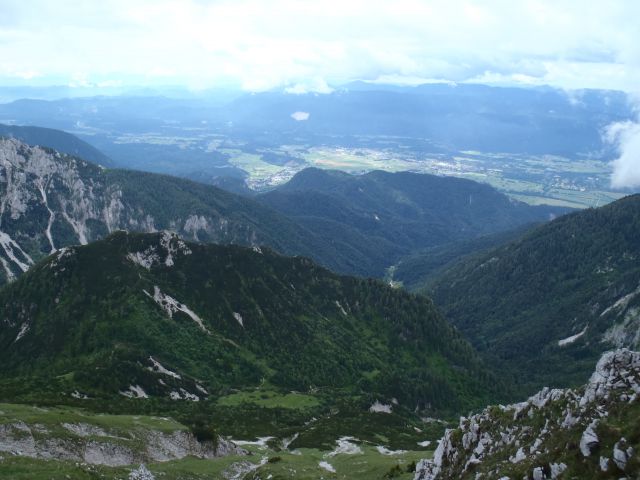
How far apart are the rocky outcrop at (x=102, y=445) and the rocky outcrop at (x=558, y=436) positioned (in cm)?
4848

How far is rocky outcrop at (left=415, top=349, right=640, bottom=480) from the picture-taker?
46.1 m

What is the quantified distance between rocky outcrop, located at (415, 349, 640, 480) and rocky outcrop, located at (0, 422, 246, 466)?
159ft

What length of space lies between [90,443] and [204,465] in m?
17.3

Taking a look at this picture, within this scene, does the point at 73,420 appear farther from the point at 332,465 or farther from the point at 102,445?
the point at 332,465

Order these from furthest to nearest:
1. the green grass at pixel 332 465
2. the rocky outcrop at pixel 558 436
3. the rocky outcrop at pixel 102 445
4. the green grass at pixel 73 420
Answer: the green grass at pixel 73 420 < the green grass at pixel 332 465 < the rocky outcrop at pixel 102 445 < the rocky outcrop at pixel 558 436

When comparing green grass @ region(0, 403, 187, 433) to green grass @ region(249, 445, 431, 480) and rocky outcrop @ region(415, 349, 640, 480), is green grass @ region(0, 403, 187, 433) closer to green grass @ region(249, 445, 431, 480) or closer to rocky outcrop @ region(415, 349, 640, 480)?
green grass @ region(249, 445, 431, 480)

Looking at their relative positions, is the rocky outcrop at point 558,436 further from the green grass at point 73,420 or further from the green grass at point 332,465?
the green grass at point 73,420

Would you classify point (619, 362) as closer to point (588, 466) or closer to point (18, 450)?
point (588, 466)

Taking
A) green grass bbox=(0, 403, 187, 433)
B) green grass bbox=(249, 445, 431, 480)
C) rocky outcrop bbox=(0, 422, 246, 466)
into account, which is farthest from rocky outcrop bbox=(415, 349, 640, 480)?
green grass bbox=(0, 403, 187, 433)

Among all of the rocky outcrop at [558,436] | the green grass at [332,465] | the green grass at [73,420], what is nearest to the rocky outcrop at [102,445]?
the green grass at [73,420]

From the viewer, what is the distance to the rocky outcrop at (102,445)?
8469cm

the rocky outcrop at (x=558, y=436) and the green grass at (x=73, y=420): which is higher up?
the rocky outcrop at (x=558, y=436)

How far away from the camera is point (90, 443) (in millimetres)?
91625

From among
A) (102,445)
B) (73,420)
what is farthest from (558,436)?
(73,420)
